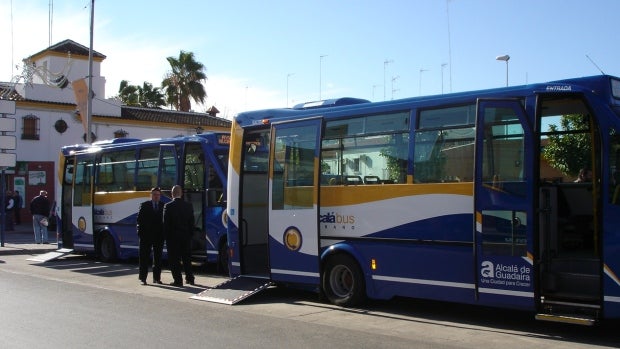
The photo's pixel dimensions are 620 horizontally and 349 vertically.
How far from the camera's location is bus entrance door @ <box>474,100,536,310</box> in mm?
8039

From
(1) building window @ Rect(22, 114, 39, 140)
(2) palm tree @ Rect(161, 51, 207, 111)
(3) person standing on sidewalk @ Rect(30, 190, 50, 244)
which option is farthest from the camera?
(2) palm tree @ Rect(161, 51, 207, 111)

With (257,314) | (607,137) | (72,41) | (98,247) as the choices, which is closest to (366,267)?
(257,314)

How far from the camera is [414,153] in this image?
915 centimetres

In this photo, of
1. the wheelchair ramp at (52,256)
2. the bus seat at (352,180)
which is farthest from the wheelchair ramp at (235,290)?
the wheelchair ramp at (52,256)

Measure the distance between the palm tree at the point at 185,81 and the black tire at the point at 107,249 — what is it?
104 ft

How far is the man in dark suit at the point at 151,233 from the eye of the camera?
13242 mm

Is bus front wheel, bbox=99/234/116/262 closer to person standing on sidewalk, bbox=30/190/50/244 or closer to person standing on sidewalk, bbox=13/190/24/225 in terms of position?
person standing on sidewalk, bbox=30/190/50/244

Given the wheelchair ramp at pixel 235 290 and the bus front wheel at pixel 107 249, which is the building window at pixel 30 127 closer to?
the bus front wheel at pixel 107 249

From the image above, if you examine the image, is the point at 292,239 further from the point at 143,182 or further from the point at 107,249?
the point at 107,249

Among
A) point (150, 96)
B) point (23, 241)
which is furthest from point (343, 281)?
point (150, 96)

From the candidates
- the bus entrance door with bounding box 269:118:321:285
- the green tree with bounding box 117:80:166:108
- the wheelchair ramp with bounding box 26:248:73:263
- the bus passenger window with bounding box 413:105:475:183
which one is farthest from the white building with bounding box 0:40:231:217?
the bus passenger window with bounding box 413:105:475:183

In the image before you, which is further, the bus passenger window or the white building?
the white building

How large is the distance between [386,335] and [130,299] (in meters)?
5.03

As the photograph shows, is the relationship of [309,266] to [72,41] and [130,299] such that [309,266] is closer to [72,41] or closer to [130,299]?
[130,299]
